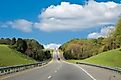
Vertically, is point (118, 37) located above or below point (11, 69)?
above

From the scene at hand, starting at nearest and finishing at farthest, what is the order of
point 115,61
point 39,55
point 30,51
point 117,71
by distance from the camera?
point 117,71, point 115,61, point 30,51, point 39,55

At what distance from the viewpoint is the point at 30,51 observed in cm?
16862

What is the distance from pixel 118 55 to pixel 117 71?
72.5 meters

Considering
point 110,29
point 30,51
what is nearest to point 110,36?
point 110,29

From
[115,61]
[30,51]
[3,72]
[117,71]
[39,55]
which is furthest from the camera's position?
[39,55]

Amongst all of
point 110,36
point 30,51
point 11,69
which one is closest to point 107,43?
point 110,36

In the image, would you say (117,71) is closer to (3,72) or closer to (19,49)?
(3,72)

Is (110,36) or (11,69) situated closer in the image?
(11,69)

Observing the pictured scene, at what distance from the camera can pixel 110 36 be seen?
158000 millimetres

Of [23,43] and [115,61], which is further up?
[23,43]

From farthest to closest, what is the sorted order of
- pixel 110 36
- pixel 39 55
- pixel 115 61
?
pixel 39 55 → pixel 110 36 → pixel 115 61

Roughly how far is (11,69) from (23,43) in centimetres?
12380

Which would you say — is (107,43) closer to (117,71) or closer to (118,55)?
(118,55)

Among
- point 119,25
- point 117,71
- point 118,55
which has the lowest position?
point 117,71
